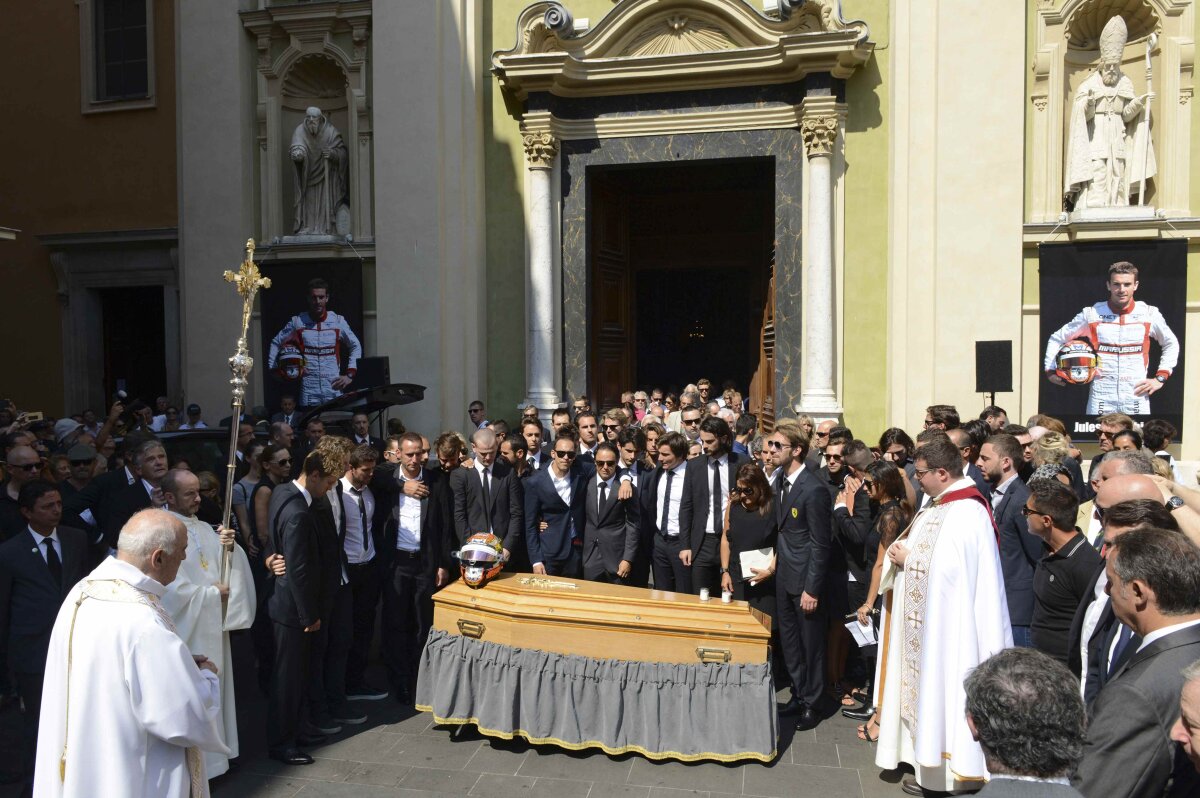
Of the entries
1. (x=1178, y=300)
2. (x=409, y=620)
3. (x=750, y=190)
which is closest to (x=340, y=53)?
(x=750, y=190)

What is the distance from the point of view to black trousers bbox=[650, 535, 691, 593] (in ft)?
23.1

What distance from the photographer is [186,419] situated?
1347cm

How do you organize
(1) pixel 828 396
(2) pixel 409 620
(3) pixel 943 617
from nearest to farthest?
(3) pixel 943 617
(2) pixel 409 620
(1) pixel 828 396

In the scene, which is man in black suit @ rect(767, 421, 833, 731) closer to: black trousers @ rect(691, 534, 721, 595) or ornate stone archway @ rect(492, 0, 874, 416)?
black trousers @ rect(691, 534, 721, 595)

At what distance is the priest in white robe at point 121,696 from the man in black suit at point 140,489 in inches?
126

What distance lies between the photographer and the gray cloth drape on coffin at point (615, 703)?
5.41 m

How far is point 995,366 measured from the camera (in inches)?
427

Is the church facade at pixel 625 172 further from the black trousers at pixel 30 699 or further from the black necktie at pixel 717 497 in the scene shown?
the black trousers at pixel 30 699

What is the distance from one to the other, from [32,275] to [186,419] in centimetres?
431

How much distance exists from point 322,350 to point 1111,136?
34.7ft

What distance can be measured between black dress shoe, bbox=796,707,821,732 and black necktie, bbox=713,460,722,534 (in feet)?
4.67

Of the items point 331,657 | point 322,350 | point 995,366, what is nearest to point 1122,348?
point 995,366

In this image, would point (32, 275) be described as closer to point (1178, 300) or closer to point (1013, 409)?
point (1013, 409)

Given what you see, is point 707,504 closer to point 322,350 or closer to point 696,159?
point 696,159
